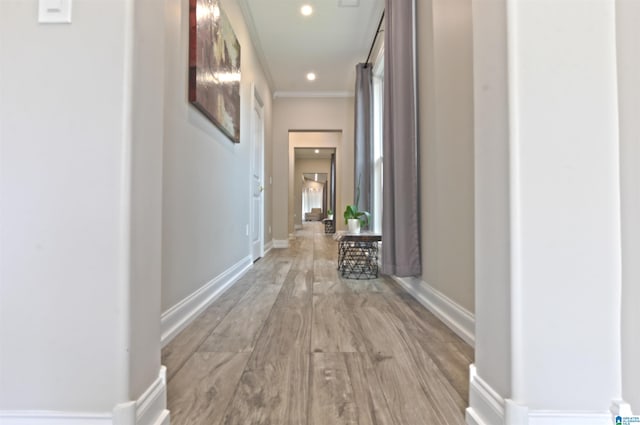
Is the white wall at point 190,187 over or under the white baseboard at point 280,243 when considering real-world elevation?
over

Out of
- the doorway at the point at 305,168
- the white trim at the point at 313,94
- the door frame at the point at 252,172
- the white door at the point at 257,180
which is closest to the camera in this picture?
the door frame at the point at 252,172

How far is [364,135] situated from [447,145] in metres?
2.37

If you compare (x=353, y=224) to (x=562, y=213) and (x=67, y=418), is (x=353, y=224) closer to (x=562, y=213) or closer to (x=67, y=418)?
(x=562, y=213)

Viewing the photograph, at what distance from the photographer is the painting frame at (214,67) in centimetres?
169

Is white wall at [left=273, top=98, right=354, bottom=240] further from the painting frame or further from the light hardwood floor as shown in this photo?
the light hardwood floor

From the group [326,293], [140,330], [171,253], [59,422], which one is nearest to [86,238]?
[140,330]

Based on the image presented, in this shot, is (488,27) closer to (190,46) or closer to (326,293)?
(190,46)

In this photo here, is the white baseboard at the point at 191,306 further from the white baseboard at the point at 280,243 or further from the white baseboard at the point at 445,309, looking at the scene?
the white baseboard at the point at 280,243

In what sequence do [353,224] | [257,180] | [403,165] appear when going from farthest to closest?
[257,180] < [353,224] < [403,165]

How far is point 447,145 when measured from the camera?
1624mm

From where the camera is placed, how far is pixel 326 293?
2.29 metres

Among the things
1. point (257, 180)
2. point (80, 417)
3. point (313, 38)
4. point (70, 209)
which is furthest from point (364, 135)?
point (80, 417)

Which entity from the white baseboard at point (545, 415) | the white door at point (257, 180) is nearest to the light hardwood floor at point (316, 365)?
the white baseboard at point (545, 415)

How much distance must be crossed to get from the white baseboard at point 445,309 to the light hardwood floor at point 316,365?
0.04m
